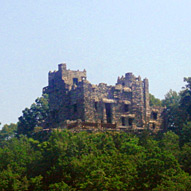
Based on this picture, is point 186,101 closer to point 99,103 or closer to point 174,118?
point 174,118

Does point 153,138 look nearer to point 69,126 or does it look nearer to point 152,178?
point 69,126

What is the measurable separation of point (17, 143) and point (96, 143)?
11.5 metres

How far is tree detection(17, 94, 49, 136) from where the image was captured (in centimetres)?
7494

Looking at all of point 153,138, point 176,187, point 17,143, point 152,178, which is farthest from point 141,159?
point 17,143

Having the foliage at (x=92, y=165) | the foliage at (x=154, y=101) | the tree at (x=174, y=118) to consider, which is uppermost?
the foliage at (x=154, y=101)

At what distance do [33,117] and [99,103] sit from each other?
14.2 m

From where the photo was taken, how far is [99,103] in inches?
2606

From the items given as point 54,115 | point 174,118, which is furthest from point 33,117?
point 174,118

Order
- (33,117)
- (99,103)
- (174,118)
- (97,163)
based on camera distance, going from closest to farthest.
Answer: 1. (97,163)
2. (99,103)
3. (174,118)
4. (33,117)

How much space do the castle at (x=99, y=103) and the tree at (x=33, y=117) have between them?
551 centimetres

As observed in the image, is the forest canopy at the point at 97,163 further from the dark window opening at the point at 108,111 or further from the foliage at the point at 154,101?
the foliage at the point at 154,101

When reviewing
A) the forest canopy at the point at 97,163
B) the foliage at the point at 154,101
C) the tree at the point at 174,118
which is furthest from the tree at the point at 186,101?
the foliage at the point at 154,101

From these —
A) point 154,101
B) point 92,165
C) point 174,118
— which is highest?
point 154,101

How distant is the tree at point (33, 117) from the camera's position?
246 ft
